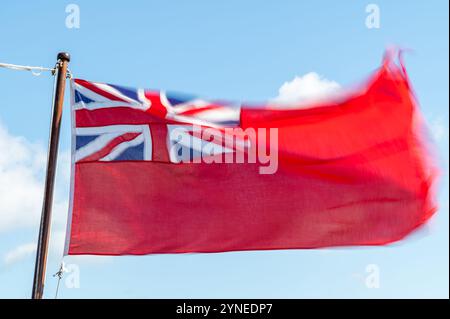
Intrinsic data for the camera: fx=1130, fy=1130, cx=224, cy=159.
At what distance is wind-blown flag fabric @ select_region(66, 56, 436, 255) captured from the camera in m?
16.7

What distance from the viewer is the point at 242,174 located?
17.2m

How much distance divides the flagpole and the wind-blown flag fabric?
1.81 feet

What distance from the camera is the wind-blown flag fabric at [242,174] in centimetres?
1670

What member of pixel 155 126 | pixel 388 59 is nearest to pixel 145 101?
pixel 155 126

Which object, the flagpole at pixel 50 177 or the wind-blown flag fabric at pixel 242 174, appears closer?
the flagpole at pixel 50 177

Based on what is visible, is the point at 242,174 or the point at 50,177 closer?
the point at 50,177

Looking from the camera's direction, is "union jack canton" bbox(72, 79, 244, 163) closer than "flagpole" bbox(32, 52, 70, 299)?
No

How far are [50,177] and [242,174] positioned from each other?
9.57ft

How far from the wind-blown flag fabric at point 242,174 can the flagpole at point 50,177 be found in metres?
0.55

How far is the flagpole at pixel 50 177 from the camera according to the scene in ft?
51.9

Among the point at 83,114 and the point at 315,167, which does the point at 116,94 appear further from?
the point at 315,167

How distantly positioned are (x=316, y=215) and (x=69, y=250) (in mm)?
3688

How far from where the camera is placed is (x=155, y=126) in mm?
17516
